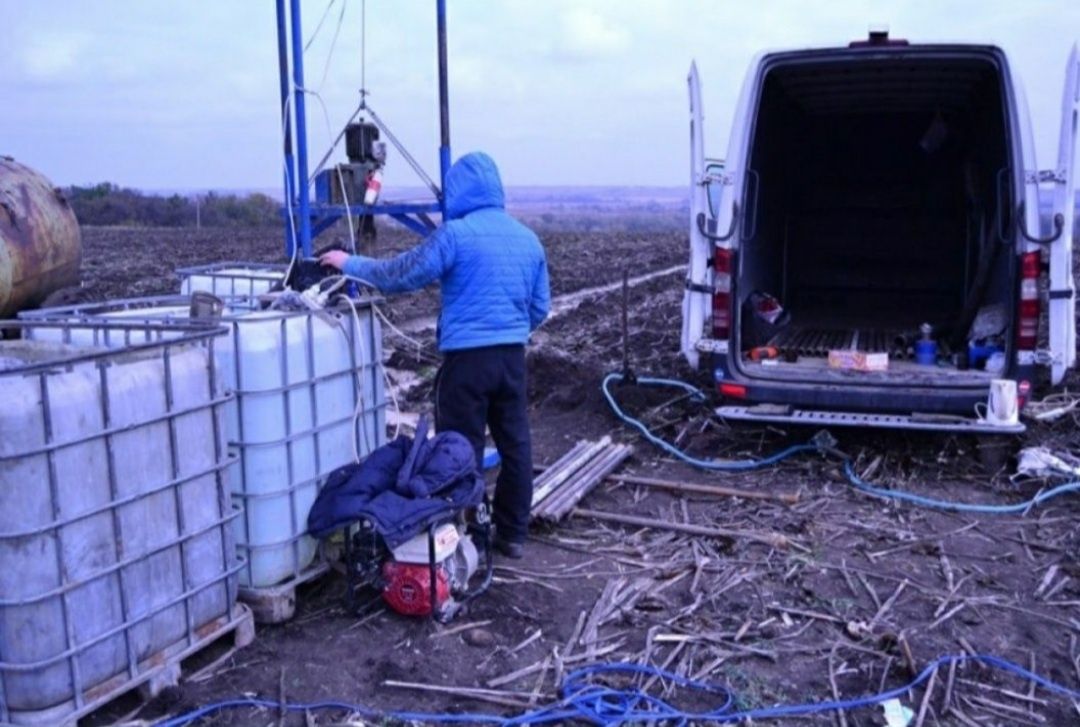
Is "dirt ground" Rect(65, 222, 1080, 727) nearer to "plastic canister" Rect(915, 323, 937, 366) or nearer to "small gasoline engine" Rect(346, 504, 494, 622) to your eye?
"small gasoline engine" Rect(346, 504, 494, 622)

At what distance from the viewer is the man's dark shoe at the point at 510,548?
536cm

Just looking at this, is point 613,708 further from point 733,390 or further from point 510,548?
point 733,390

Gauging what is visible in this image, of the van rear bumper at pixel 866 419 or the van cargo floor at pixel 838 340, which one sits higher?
the van cargo floor at pixel 838 340

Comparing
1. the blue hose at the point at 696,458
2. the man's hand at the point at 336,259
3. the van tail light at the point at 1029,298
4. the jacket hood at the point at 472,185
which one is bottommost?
Result: the blue hose at the point at 696,458

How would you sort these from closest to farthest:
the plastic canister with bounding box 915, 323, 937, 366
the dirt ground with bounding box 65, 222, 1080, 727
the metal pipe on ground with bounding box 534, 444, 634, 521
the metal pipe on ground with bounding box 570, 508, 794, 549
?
the dirt ground with bounding box 65, 222, 1080, 727, the metal pipe on ground with bounding box 570, 508, 794, 549, the metal pipe on ground with bounding box 534, 444, 634, 521, the plastic canister with bounding box 915, 323, 937, 366

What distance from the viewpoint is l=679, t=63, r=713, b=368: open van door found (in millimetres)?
6707

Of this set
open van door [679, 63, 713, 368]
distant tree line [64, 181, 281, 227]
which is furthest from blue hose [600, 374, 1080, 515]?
distant tree line [64, 181, 281, 227]

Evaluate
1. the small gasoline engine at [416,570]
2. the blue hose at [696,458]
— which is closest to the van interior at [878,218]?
the blue hose at [696,458]

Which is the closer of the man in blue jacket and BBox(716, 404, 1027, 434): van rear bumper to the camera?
the man in blue jacket

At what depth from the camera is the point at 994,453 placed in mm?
6680

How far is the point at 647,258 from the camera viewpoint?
2520 centimetres

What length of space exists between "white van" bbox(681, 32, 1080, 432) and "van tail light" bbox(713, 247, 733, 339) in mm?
11

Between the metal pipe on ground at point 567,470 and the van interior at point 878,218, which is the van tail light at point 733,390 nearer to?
the van interior at point 878,218

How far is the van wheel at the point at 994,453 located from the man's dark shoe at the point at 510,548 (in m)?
3.31
